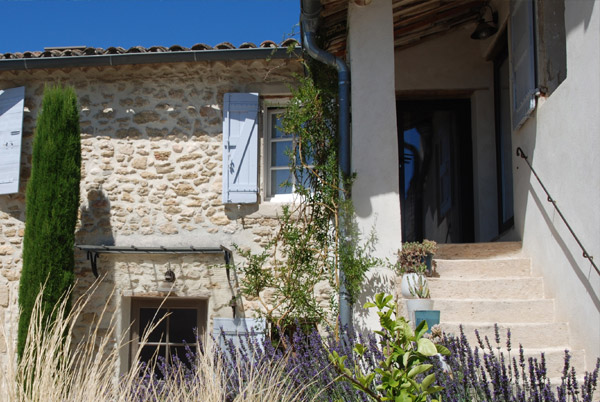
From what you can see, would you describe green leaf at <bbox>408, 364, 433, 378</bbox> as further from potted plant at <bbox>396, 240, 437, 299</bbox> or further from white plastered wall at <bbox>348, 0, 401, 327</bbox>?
white plastered wall at <bbox>348, 0, 401, 327</bbox>

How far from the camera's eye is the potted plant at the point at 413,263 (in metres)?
4.94

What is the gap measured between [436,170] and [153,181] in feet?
11.5

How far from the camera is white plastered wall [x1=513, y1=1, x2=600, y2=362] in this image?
419cm

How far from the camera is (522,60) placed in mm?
5719

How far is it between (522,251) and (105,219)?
468 cm

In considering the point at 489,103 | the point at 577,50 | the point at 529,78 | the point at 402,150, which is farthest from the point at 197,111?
the point at 577,50

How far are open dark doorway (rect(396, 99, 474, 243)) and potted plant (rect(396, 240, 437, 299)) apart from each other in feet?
8.77

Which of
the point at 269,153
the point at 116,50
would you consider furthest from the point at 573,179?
the point at 116,50

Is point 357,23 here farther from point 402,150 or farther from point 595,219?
point 402,150

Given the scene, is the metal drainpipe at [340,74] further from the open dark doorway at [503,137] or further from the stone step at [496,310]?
the open dark doorway at [503,137]

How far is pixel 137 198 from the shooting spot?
7.75 meters

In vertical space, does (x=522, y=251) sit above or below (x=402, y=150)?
below

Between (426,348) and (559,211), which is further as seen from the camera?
(559,211)

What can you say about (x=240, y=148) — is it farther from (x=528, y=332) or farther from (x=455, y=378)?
(x=455, y=378)
